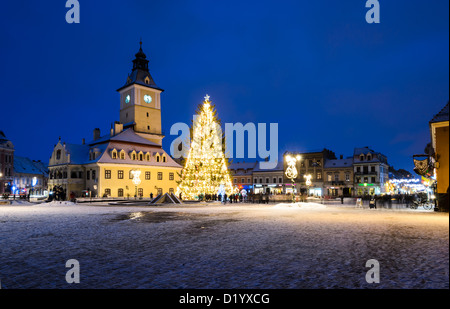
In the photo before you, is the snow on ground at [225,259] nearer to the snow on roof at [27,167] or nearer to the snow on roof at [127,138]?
the snow on roof at [127,138]

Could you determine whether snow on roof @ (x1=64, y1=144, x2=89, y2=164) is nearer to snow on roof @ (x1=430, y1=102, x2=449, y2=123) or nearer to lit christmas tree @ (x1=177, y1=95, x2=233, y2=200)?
lit christmas tree @ (x1=177, y1=95, x2=233, y2=200)

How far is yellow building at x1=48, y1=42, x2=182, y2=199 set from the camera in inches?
1964

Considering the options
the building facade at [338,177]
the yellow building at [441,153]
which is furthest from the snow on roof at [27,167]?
the yellow building at [441,153]

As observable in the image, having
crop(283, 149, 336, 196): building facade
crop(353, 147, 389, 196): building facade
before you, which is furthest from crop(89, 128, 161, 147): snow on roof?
crop(353, 147, 389, 196): building facade

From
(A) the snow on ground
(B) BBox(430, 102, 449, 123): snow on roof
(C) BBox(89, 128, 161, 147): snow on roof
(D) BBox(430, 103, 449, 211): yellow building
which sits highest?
(C) BBox(89, 128, 161, 147): snow on roof

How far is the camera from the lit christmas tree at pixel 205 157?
112 feet

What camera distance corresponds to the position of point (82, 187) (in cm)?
5259

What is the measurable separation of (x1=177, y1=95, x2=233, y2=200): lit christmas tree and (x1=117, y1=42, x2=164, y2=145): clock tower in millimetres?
28314

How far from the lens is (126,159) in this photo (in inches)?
2041

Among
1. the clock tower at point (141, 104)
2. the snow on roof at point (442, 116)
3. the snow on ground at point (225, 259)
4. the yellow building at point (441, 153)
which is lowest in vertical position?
A: the snow on ground at point (225, 259)

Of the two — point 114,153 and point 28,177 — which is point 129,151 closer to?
point 114,153

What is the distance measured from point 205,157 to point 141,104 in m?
32.2
